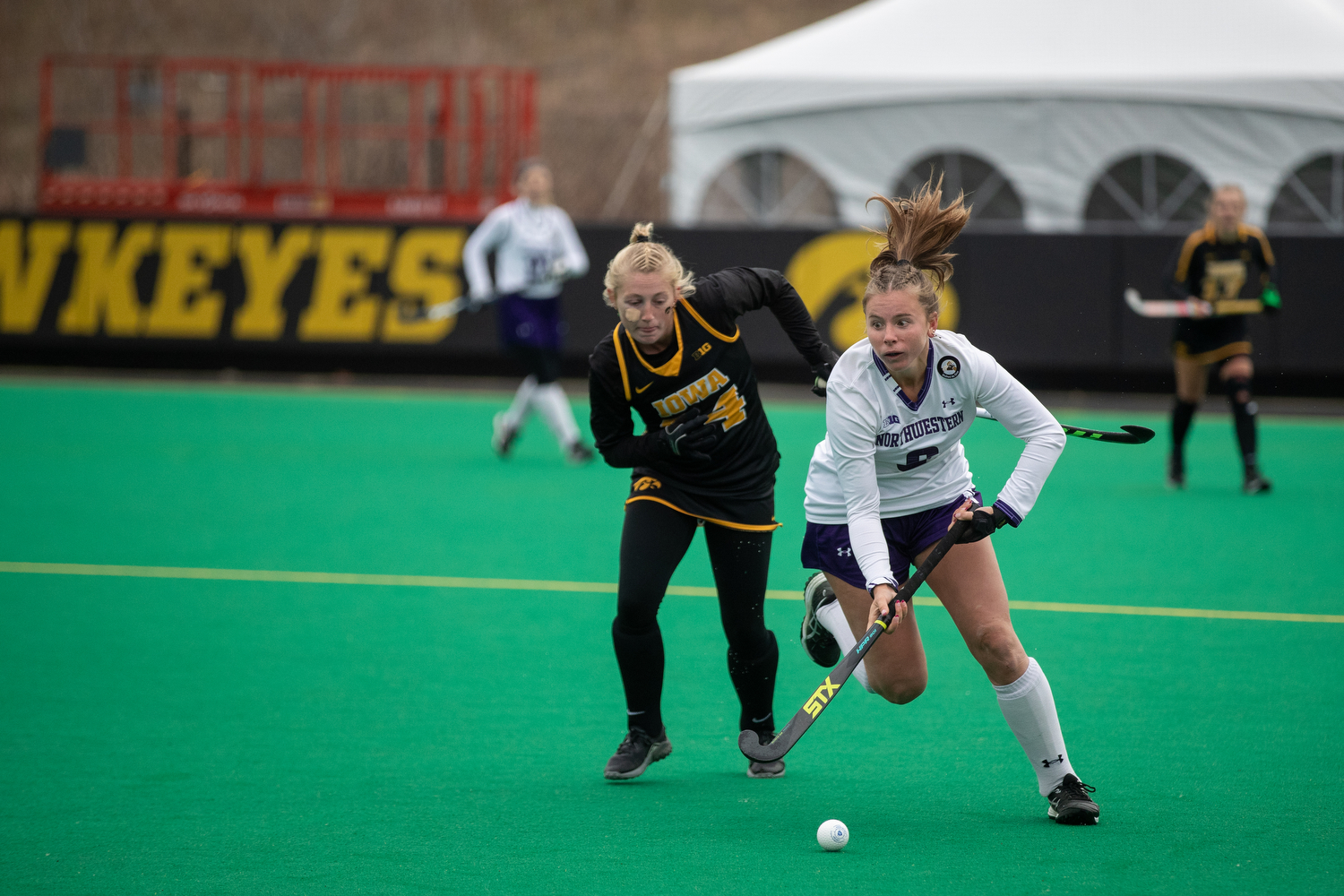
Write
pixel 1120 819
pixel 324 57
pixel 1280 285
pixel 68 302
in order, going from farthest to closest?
pixel 324 57
pixel 68 302
pixel 1280 285
pixel 1120 819

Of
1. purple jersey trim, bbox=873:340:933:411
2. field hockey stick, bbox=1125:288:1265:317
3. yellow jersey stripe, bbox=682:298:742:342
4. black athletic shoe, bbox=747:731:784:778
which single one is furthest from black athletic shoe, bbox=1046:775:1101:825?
field hockey stick, bbox=1125:288:1265:317

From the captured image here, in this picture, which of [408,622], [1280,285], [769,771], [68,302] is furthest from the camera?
[68,302]

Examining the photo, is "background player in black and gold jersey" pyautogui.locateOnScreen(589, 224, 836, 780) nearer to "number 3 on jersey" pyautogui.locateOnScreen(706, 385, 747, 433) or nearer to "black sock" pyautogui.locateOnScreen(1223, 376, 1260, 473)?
"number 3 on jersey" pyautogui.locateOnScreen(706, 385, 747, 433)

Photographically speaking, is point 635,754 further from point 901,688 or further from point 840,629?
point 901,688

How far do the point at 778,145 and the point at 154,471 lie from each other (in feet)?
29.4

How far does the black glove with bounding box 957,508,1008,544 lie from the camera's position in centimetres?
423

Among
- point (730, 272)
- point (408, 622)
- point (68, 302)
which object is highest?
point (730, 272)

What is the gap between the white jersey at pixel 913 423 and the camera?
14.1 feet

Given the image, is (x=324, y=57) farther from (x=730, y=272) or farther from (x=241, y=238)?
(x=730, y=272)

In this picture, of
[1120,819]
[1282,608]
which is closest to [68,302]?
[1282,608]

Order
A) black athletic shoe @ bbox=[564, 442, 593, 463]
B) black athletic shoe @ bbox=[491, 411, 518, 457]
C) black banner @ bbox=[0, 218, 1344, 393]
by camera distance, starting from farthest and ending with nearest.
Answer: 1. black banner @ bbox=[0, 218, 1344, 393]
2. black athletic shoe @ bbox=[491, 411, 518, 457]
3. black athletic shoe @ bbox=[564, 442, 593, 463]

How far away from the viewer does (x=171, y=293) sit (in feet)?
55.4

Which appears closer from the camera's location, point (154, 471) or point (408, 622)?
point (408, 622)

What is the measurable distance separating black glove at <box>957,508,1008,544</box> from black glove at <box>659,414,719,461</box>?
0.94 m
